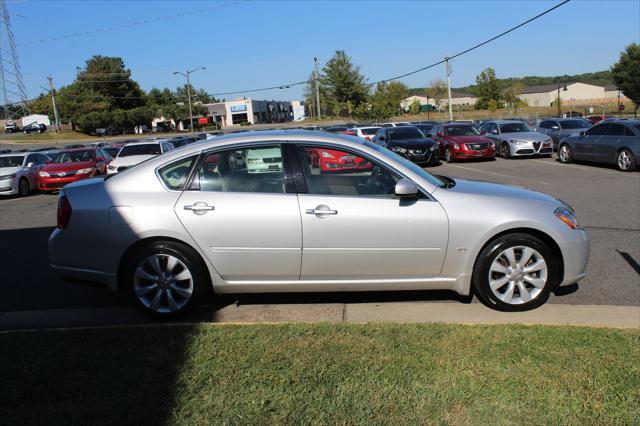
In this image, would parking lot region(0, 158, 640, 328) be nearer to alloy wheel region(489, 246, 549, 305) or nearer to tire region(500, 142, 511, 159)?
alloy wheel region(489, 246, 549, 305)

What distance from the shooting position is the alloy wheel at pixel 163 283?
483cm

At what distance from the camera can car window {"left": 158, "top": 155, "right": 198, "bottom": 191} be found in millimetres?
4898

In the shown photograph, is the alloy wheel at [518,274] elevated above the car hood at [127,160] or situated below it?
below

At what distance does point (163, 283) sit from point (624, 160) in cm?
1558

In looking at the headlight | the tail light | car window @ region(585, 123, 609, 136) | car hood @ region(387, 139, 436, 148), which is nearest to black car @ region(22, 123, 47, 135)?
car hood @ region(387, 139, 436, 148)

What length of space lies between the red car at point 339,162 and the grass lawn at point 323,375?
1.43 m

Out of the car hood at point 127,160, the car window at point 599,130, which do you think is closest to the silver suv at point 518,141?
the car window at point 599,130

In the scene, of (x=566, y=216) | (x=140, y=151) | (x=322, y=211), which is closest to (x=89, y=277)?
(x=322, y=211)

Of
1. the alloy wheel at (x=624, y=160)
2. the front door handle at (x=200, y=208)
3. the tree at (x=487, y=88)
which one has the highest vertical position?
the tree at (x=487, y=88)

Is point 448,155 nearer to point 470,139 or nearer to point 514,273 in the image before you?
point 470,139

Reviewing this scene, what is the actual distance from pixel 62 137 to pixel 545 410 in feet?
272

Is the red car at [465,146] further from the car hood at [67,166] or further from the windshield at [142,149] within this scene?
the car hood at [67,166]

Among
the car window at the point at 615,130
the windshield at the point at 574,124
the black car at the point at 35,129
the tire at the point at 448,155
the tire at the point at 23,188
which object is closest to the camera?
the car window at the point at 615,130

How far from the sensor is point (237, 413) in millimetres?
3176
